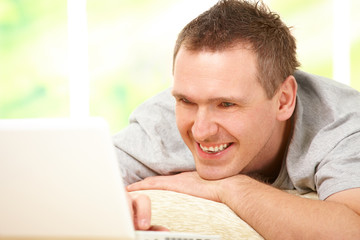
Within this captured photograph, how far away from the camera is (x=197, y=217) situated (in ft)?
5.08

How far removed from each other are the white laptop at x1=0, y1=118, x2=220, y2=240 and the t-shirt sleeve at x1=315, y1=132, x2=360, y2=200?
101 centimetres

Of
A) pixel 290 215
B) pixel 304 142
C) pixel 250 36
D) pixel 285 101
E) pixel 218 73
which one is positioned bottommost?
pixel 290 215

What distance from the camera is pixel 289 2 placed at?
4.32 m

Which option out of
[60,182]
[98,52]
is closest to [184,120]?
[60,182]

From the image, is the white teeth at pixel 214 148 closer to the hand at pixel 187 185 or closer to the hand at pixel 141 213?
the hand at pixel 187 185

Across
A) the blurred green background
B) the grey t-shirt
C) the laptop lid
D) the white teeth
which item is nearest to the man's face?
the white teeth

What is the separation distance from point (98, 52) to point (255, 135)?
2769 millimetres

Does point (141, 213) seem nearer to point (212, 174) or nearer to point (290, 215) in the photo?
point (290, 215)

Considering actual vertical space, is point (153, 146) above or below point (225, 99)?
below

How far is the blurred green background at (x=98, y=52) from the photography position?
443cm

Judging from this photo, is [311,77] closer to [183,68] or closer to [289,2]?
[183,68]

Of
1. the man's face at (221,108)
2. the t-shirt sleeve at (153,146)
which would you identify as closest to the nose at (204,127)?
the man's face at (221,108)

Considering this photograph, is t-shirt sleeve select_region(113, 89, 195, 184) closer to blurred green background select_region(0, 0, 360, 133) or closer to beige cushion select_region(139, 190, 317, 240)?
beige cushion select_region(139, 190, 317, 240)

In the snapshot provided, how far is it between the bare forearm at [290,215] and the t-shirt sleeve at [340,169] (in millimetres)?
109
